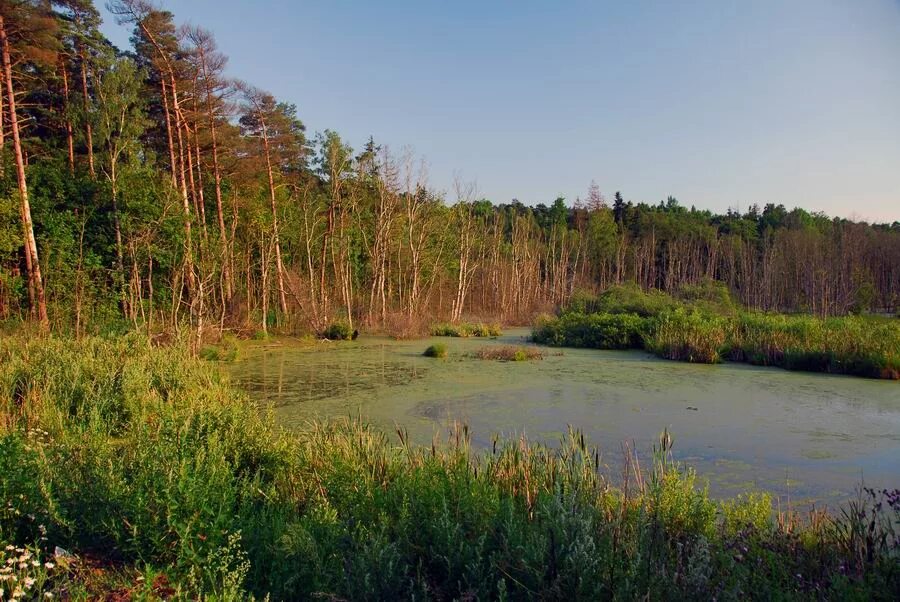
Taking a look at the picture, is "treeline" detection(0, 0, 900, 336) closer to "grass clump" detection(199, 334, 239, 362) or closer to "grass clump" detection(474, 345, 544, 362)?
"grass clump" detection(199, 334, 239, 362)

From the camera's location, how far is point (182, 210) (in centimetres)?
1728

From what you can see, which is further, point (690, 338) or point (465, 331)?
point (465, 331)

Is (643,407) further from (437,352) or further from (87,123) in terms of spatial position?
(87,123)

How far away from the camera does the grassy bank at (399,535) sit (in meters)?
2.77

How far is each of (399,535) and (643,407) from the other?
23.4ft

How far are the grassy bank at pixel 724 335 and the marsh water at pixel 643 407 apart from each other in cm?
73

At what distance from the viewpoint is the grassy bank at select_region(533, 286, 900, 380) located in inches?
519

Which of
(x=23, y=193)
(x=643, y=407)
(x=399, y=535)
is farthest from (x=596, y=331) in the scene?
(x=399, y=535)

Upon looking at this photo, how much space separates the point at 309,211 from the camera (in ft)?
87.8

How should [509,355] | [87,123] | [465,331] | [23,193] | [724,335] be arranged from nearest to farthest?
[23,193], [724,335], [509,355], [87,123], [465,331]

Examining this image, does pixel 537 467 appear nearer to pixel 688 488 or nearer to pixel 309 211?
pixel 688 488

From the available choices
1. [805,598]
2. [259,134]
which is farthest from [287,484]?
[259,134]

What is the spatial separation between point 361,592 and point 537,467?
2.08 m

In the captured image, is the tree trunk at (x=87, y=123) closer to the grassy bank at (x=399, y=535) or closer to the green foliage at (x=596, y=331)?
the grassy bank at (x=399, y=535)
